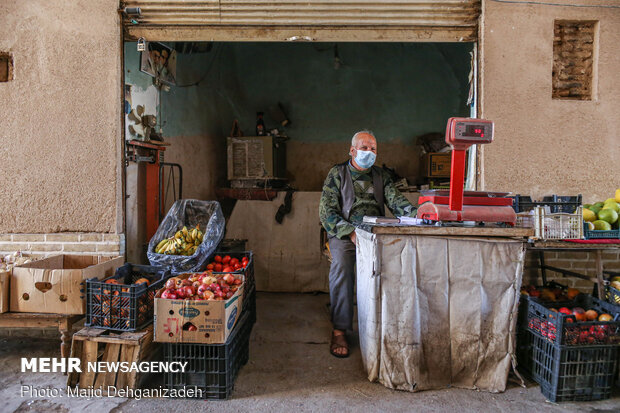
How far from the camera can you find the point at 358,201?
11.6ft

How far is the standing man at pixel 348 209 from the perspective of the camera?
10.9 feet

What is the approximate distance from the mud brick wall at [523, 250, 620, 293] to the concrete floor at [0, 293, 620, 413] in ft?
3.87

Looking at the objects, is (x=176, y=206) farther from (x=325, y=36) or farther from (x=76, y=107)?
(x=325, y=36)

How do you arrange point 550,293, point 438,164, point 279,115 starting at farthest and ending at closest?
point 279,115 < point 438,164 < point 550,293

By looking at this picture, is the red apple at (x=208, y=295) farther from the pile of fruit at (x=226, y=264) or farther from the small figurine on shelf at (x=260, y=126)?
the small figurine on shelf at (x=260, y=126)

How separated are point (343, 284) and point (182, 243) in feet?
4.94

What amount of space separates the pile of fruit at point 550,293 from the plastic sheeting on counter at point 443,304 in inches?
24.0

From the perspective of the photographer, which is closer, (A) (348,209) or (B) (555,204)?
(B) (555,204)

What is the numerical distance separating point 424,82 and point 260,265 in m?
4.57

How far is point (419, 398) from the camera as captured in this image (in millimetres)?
2602

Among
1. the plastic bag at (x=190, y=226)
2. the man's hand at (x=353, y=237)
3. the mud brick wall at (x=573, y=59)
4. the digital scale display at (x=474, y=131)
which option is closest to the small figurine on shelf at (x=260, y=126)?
the plastic bag at (x=190, y=226)

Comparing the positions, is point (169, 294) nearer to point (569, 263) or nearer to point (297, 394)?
point (297, 394)

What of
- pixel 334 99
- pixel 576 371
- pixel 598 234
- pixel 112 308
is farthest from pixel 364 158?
pixel 334 99

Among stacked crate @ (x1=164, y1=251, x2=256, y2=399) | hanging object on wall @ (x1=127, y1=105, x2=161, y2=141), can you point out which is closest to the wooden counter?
stacked crate @ (x1=164, y1=251, x2=256, y2=399)
